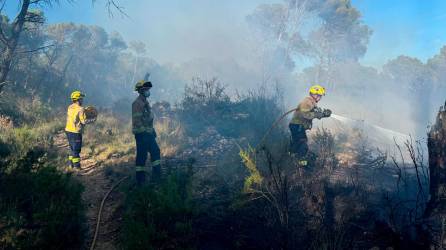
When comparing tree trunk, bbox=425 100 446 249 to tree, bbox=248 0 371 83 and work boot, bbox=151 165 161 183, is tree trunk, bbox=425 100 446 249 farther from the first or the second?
tree, bbox=248 0 371 83

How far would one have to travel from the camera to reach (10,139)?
8023 mm

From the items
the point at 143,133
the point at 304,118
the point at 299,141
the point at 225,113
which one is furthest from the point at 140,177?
the point at 225,113

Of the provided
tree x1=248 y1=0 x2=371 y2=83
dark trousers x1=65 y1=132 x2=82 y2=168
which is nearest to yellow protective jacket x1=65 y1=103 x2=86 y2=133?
dark trousers x1=65 y1=132 x2=82 y2=168

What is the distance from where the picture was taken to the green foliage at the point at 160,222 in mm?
3529

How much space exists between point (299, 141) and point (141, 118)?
3.45 meters

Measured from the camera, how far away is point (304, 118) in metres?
7.26

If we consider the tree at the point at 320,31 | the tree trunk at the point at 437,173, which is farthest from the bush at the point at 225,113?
the tree at the point at 320,31

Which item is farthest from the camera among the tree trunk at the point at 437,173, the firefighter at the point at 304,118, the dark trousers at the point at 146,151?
the firefighter at the point at 304,118

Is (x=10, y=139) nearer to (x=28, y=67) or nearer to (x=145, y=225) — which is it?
(x=145, y=225)

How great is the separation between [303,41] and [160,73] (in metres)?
18.2

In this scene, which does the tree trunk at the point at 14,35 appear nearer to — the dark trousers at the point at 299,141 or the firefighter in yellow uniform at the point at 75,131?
the firefighter in yellow uniform at the point at 75,131

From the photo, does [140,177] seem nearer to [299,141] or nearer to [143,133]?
[143,133]

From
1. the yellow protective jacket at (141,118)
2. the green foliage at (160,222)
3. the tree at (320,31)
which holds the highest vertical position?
the tree at (320,31)

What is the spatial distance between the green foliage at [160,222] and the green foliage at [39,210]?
0.65 metres
